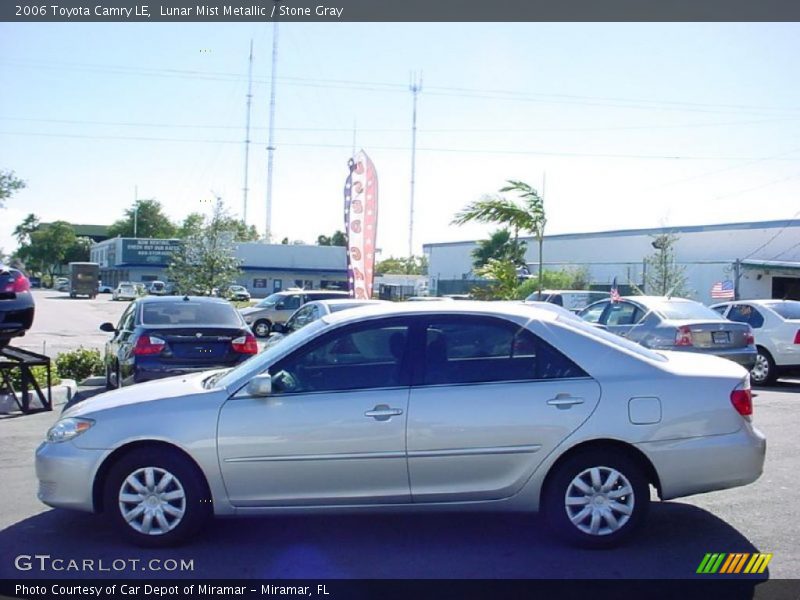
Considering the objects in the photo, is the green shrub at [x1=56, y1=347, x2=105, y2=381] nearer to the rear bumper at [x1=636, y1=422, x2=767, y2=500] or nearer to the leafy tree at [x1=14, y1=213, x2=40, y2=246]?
the rear bumper at [x1=636, y1=422, x2=767, y2=500]

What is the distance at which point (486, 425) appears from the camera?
515 centimetres

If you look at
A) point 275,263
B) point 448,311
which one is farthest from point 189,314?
point 275,263

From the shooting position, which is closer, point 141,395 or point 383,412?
point 383,412

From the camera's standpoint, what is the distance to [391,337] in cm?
553

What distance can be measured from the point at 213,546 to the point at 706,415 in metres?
3.36

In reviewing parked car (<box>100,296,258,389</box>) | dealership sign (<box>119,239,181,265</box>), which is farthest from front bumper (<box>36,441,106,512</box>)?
dealership sign (<box>119,239,181,265</box>)

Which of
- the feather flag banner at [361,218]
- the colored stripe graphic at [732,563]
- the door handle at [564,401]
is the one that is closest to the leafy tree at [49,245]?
the feather flag banner at [361,218]

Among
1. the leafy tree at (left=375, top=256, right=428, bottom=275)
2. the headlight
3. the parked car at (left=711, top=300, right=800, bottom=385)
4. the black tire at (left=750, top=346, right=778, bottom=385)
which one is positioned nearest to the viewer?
the headlight

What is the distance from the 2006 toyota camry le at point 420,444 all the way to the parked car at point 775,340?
9.18 m

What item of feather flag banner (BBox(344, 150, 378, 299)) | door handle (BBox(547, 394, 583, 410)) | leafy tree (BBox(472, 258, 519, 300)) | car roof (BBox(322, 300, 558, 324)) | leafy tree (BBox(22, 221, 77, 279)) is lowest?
door handle (BBox(547, 394, 583, 410))

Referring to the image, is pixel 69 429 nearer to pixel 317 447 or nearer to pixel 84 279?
pixel 317 447

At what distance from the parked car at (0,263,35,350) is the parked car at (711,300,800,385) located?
443 inches

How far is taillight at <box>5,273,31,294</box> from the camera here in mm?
10312

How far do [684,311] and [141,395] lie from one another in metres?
9.79
